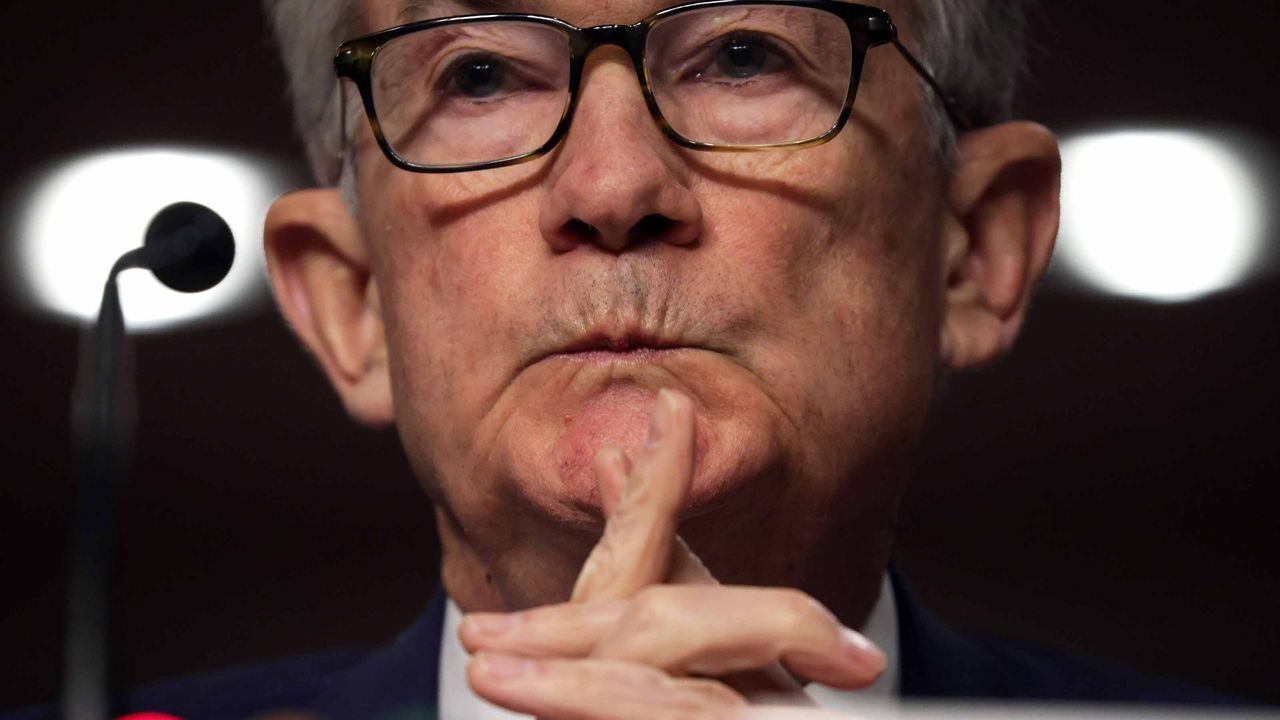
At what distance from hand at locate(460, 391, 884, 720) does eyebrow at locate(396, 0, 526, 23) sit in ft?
1.15

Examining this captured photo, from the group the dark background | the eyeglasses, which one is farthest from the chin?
the dark background

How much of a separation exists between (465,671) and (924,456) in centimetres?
45

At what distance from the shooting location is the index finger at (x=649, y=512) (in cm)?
65

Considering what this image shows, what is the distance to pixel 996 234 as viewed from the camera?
3.45ft

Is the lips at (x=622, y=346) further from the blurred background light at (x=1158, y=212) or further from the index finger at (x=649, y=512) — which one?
the blurred background light at (x=1158, y=212)

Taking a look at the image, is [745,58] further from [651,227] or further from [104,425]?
[104,425]

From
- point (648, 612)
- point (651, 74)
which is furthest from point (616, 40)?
point (648, 612)

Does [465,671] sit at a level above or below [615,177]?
below

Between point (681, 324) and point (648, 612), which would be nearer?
point (648, 612)

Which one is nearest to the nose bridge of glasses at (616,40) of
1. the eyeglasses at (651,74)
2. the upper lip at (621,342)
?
the eyeglasses at (651,74)

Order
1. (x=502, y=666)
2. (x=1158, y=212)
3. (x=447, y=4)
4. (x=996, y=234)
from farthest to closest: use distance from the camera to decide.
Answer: (x=1158, y=212)
(x=996, y=234)
(x=447, y=4)
(x=502, y=666)

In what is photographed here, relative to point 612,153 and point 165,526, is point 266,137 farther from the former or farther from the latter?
point 612,153

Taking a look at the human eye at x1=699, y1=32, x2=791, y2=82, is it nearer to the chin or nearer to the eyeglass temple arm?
the eyeglass temple arm

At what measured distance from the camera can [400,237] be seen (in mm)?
959
